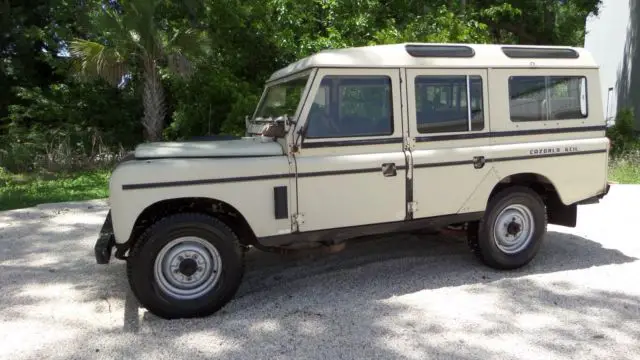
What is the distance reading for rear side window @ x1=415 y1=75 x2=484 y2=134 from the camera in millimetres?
4555

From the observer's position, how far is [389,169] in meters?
4.43

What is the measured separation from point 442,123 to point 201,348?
8.77ft

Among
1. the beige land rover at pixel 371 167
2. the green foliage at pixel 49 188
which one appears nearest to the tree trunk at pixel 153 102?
the green foliage at pixel 49 188

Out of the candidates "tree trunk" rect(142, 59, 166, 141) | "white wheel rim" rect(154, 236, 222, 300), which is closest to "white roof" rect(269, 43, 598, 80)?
"white wheel rim" rect(154, 236, 222, 300)

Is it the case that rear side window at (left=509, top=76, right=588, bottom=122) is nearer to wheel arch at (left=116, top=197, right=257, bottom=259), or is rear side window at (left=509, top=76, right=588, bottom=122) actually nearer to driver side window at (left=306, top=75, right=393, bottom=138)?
driver side window at (left=306, top=75, right=393, bottom=138)

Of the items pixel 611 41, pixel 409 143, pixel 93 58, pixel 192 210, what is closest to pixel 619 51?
pixel 611 41

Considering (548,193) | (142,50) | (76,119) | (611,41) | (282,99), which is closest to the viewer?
(282,99)

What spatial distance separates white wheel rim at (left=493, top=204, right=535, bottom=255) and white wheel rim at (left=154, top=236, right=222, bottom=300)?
2.62 m

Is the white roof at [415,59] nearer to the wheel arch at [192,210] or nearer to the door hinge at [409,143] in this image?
the door hinge at [409,143]

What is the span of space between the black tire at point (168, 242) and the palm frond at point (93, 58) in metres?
9.75

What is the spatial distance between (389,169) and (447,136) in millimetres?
638

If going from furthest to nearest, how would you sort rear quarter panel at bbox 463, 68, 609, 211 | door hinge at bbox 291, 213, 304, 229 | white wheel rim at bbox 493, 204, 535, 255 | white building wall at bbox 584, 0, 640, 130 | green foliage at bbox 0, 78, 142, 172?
white building wall at bbox 584, 0, 640, 130 < green foliage at bbox 0, 78, 142, 172 < white wheel rim at bbox 493, 204, 535, 255 < rear quarter panel at bbox 463, 68, 609, 211 < door hinge at bbox 291, 213, 304, 229

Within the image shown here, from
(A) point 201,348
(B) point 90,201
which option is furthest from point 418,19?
(A) point 201,348

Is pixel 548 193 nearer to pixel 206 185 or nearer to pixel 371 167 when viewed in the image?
pixel 371 167
